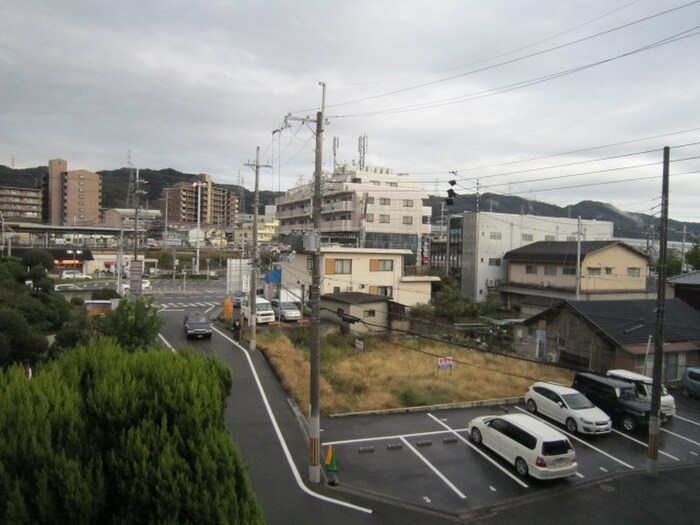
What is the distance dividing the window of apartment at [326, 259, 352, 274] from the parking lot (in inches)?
677

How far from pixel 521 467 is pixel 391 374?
7.63 m

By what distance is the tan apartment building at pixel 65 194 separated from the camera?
252 feet

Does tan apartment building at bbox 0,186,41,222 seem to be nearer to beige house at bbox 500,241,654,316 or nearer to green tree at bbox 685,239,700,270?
beige house at bbox 500,241,654,316

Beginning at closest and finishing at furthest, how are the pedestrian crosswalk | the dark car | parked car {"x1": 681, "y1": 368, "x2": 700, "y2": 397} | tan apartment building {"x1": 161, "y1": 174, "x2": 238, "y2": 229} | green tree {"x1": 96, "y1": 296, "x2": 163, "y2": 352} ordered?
green tree {"x1": 96, "y1": 296, "x2": 163, "y2": 352} → parked car {"x1": 681, "y1": 368, "x2": 700, "y2": 397} → the dark car → the pedestrian crosswalk → tan apartment building {"x1": 161, "y1": 174, "x2": 238, "y2": 229}

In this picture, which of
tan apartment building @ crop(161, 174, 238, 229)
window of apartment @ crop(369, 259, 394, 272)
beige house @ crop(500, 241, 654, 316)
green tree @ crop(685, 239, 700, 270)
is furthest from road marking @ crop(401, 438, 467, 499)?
tan apartment building @ crop(161, 174, 238, 229)

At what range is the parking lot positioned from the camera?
9.76 m

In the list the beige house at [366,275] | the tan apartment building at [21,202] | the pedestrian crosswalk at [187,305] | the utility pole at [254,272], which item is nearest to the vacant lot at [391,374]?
the utility pole at [254,272]

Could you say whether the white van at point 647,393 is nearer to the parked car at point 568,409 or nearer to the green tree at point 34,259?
the parked car at point 568,409

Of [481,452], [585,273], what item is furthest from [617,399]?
[585,273]

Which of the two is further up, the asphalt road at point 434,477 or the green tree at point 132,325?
the green tree at point 132,325

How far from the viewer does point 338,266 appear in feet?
102

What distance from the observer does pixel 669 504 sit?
382 inches

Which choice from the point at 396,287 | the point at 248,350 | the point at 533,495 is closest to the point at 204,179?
the point at 396,287

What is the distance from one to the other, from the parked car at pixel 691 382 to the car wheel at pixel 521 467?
1106cm
